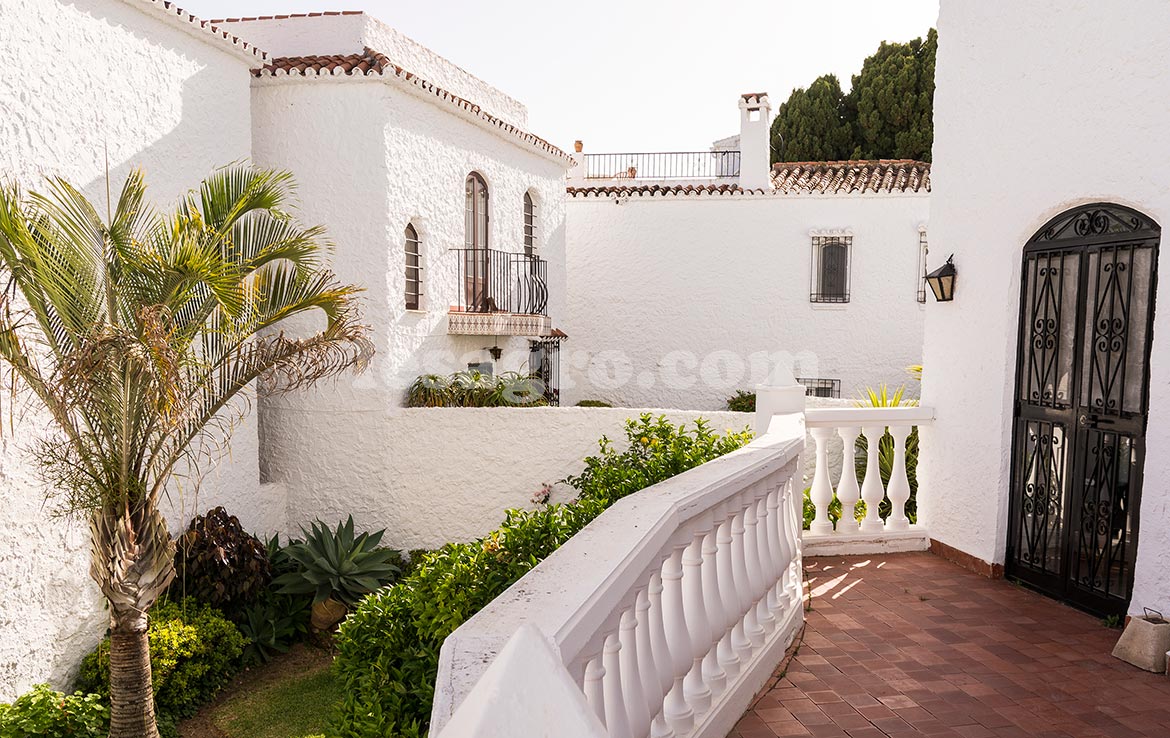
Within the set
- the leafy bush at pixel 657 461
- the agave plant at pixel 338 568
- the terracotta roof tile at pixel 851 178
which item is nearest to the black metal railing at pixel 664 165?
the terracotta roof tile at pixel 851 178

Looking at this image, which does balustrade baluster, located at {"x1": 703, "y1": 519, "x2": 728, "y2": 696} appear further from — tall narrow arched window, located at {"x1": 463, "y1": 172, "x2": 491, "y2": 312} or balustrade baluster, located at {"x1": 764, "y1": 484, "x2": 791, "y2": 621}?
tall narrow arched window, located at {"x1": 463, "y1": 172, "x2": 491, "y2": 312}

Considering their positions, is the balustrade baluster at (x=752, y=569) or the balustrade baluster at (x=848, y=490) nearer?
the balustrade baluster at (x=752, y=569)

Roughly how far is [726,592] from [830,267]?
51.7ft

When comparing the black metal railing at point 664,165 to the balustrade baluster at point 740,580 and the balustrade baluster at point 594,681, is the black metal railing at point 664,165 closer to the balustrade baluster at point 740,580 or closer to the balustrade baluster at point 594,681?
the balustrade baluster at point 740,580

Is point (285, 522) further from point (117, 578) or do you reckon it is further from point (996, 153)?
point (996, 153)

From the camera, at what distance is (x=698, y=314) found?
727 inches

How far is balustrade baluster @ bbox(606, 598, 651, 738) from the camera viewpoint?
7.51 feet

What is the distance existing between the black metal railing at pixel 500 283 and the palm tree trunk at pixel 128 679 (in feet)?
24.6

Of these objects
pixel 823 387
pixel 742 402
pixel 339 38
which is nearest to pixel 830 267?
pixel 823 387

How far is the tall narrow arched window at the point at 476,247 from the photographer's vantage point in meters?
14.2

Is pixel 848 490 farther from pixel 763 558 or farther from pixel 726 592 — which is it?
pixel 726 592

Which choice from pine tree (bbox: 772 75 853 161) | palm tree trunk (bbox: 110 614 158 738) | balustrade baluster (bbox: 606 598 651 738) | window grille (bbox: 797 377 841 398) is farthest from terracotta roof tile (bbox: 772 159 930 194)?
balustrade baluster (bbox: 606 598 651 738)

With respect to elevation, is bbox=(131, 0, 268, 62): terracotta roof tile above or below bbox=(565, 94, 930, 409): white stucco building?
above

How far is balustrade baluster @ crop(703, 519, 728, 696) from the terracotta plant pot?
7.78 metres
